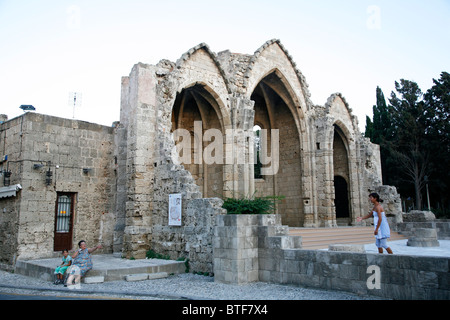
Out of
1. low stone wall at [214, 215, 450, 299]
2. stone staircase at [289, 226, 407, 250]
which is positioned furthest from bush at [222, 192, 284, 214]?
stone staircase at [289, 226, 407, 250]

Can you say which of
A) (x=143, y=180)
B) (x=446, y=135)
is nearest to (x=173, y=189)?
(x=143, y=180)

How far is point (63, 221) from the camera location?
431 inches

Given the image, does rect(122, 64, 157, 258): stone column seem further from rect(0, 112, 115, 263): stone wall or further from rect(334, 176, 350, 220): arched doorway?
rect(334, 176, 350, 220): arched doorway

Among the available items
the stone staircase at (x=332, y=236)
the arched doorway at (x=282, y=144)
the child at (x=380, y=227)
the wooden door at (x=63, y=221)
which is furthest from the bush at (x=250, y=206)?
the arched doorway at (x=282, y=144)

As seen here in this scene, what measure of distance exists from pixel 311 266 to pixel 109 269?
166 inches

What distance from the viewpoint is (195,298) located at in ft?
19.8

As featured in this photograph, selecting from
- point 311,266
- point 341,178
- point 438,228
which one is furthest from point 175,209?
point 341,178

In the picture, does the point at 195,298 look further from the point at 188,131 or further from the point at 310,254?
the point at 188,131

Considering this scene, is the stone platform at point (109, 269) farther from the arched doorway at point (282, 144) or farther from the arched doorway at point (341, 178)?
the arched doorway at point (341, 178)

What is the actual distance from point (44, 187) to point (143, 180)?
8.89 ft

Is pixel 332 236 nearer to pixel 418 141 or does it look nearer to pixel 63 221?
pixel 63 221

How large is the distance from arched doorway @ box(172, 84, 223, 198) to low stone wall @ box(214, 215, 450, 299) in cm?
739

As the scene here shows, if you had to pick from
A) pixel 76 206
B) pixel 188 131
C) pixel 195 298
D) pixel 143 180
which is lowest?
pixel 195 298

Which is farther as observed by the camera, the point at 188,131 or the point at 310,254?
the point at 188,131
